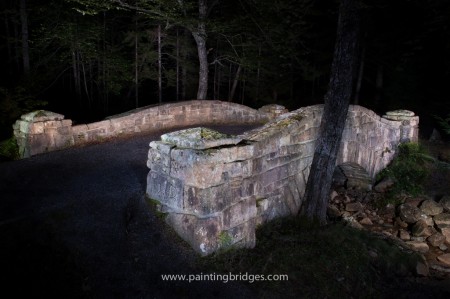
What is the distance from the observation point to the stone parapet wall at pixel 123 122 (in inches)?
307

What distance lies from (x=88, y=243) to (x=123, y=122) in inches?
211

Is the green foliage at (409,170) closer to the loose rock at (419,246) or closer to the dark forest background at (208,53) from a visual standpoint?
the loose rock at (419,246)

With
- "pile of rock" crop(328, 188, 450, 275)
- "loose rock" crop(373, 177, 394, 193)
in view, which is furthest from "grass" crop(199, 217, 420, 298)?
"loose rock" crop(373, 177, 394, 193)

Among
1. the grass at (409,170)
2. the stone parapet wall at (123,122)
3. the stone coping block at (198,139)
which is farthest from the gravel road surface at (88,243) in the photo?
the grass at (409,170)

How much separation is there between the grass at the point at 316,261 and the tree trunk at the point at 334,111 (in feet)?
1.80

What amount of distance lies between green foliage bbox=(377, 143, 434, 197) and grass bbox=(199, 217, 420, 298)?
3967mm

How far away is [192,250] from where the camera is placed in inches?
195

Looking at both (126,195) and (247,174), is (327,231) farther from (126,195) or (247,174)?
(126,195)

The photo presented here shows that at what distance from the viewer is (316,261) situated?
225 inches

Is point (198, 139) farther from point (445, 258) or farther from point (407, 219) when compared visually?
point (407, 219)

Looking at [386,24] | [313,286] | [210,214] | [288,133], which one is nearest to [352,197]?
[288,133]

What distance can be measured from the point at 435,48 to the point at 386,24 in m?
6.08

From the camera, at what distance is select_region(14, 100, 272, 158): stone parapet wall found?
779cm

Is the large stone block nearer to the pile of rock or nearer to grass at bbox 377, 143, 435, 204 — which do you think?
the pile of rock
